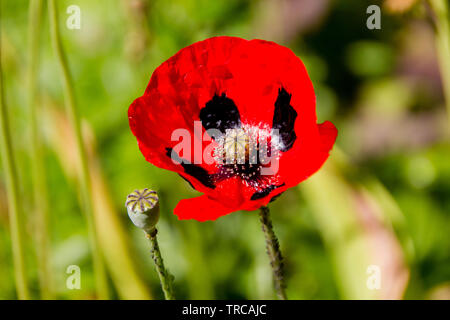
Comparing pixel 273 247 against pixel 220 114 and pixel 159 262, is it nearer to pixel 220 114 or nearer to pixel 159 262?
pixel 159 262

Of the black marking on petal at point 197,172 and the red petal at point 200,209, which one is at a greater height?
the black marking on petal at point 197,172

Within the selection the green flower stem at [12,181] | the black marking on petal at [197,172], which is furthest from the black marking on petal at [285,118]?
the green flower stem at [12,181]

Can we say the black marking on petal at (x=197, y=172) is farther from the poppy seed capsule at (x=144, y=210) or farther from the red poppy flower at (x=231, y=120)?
the poppy seed capsule at (x=144, y=210)

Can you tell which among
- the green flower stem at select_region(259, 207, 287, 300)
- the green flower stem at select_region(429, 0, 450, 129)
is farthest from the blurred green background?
the green flower stem at select_region(259, 207, 287, 300)

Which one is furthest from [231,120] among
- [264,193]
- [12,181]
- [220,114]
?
[12,181]

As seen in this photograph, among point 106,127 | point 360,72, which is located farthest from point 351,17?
point 106,127

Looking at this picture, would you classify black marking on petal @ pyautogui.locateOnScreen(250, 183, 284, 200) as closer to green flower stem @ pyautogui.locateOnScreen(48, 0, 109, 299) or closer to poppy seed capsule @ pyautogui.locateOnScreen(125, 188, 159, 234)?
poppy seed capsule @ pyautogui.locateOnScreen(125, 188, 159, 234)
